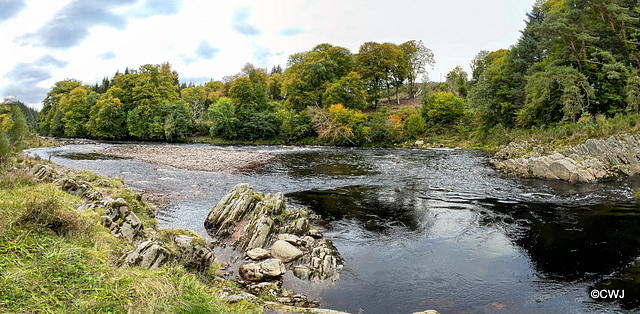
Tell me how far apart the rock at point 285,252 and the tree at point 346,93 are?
1721 inches

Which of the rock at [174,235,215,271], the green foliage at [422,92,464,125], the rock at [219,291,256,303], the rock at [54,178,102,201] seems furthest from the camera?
the green foliage at [422,92,464,125]

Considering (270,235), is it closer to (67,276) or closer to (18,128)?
(67,276)

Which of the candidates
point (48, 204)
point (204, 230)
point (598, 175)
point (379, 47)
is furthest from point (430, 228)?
point (379, 47)

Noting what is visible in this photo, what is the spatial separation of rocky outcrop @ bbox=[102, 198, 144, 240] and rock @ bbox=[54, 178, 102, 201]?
68.5 inches

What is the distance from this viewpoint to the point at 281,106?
205 ft

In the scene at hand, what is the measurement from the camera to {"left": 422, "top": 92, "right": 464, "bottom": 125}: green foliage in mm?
48844

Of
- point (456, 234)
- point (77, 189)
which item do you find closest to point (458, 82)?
point (456, 234)

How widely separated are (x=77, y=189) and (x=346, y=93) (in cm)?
4535

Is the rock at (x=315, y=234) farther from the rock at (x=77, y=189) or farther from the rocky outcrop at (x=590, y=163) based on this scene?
the rocky outcrop at (x=590, y=163)

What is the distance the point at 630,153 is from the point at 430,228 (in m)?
18.2

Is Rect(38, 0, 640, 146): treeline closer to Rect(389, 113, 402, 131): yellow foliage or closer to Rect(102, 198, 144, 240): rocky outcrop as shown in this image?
Rect(389, 113, 402, 131): yellow foliage

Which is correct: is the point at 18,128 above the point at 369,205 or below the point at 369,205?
above

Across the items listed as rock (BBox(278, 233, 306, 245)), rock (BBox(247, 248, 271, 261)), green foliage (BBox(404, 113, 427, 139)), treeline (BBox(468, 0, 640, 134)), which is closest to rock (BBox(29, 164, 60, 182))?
rock (BBox(247, 248, 271, 261))

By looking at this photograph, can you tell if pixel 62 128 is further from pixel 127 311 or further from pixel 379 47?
pixel 127 311
